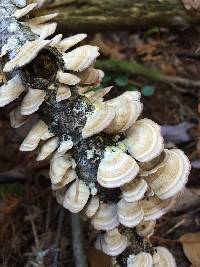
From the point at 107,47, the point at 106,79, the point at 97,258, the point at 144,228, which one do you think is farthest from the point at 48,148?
the point at 107,47

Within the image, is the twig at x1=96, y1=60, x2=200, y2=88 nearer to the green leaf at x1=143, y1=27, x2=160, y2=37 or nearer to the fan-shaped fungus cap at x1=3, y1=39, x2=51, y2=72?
the green leaf at x1=143, y1=27, x2=160, y2=37

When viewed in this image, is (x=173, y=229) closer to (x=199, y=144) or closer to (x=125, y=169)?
(x=199, y=144)

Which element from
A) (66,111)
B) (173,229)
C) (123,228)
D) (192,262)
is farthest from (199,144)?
(66,111)

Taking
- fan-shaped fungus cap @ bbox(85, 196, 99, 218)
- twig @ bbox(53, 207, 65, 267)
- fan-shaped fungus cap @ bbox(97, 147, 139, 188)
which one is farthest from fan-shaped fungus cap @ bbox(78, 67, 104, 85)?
twig @ bbox(53, 207, 65, 267)

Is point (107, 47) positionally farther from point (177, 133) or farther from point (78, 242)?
point (78, 242)

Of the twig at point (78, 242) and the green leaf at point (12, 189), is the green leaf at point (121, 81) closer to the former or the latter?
the green leaf at point (12, 189)

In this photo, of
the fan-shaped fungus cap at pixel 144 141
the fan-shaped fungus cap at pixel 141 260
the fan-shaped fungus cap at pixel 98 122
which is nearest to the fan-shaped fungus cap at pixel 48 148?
the fan-shaped fungus cap at pixel 98 122
